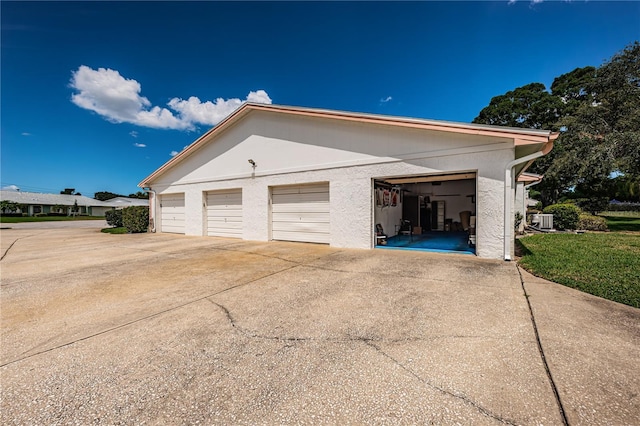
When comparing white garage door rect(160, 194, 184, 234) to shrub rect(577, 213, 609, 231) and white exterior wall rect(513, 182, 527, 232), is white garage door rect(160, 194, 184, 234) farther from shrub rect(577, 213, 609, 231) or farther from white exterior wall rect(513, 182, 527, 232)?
shrub rect(577, 213, 609, 231)

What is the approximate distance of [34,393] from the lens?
76.5 inches

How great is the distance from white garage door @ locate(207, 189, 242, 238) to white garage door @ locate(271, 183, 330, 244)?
1987 mm

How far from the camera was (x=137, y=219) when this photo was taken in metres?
14.9

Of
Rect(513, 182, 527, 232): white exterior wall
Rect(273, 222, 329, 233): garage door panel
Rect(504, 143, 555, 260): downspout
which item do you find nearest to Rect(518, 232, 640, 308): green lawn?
Rect(504, 143, 555, 260): downspout

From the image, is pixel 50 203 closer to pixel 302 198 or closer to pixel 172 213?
→ pixel 172 213

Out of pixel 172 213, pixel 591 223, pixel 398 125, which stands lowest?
pixel 591 223

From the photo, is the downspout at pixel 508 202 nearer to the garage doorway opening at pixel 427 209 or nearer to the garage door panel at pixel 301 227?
the garage doorway opening at pixel 427 209

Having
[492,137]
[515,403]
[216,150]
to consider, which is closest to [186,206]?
[216,150]

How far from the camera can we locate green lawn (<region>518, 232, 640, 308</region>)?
4207mm

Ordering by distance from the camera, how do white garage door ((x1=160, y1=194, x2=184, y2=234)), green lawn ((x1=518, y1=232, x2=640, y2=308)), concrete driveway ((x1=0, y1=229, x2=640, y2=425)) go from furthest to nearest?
white garage door ((x1=160, y1=194, x2=184, y2=234)), green lawn ((x1=518, y1=232, x2=640, y2=308)), concrete driveway ((x1=0, y1=229, x2=640, y2=425))

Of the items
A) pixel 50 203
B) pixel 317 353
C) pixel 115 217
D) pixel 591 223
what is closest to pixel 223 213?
pixel 317 353

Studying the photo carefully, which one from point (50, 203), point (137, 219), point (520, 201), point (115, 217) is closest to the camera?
point (520, 201)

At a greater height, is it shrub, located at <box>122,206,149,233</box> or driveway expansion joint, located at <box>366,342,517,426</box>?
shrub, located at <box>122,206,149,233</box>

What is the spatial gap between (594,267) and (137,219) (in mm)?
18540
